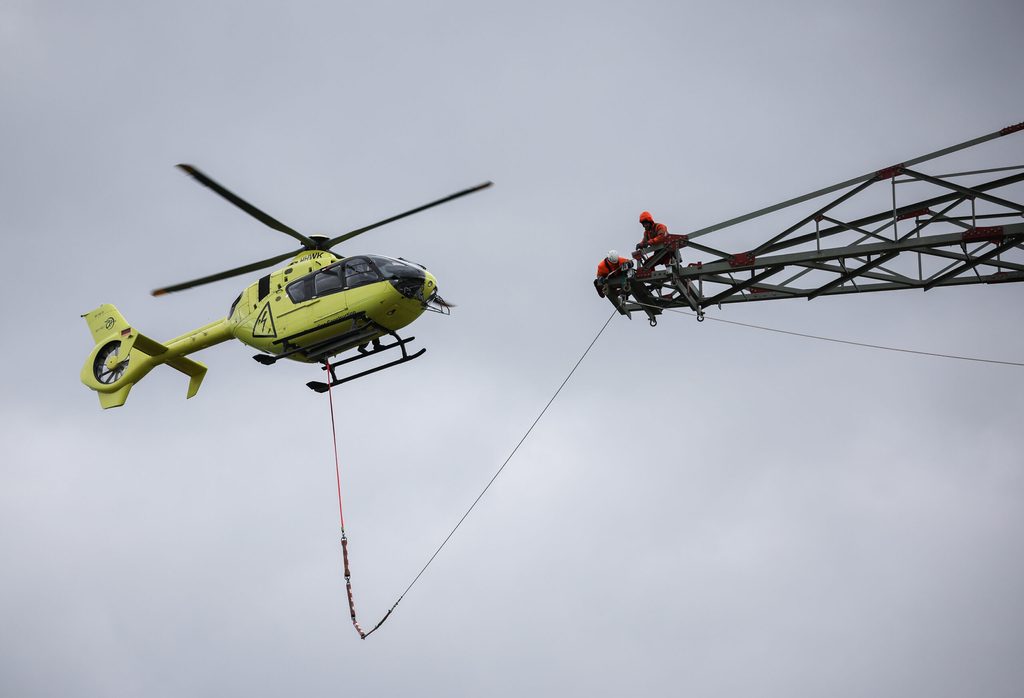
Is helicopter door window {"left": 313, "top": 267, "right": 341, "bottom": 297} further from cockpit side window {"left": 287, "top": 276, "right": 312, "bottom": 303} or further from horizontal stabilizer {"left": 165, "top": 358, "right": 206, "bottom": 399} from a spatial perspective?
horizontal stabilizer {"left": 165, "top": 358, "right": 206, "bottom": 399}

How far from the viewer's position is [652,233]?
2700 centimetres

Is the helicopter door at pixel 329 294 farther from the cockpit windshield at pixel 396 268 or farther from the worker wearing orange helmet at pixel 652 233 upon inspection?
the worker wearing orange helmet at pixel 652 233

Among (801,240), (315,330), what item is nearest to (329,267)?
(315,330)

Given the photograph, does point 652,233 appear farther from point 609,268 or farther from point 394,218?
point 394,218

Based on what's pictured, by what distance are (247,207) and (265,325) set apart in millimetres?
3441

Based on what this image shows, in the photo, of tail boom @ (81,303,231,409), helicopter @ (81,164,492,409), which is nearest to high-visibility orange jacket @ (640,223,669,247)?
helicopter @ (81,164,492,409)

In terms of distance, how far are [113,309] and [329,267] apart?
9902 millimetres

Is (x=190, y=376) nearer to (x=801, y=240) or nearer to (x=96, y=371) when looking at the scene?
(x=96, y=371)

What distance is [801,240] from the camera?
2578 cm

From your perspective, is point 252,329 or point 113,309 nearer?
point 252,329

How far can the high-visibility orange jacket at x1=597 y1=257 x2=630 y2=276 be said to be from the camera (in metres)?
27.2

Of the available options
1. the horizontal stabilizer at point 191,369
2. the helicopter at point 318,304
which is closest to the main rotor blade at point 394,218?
the helicopter at point 318,304

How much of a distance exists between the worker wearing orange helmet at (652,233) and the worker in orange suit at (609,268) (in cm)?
50

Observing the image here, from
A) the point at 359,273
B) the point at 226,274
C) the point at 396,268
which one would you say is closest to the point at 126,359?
the point at 226,274
